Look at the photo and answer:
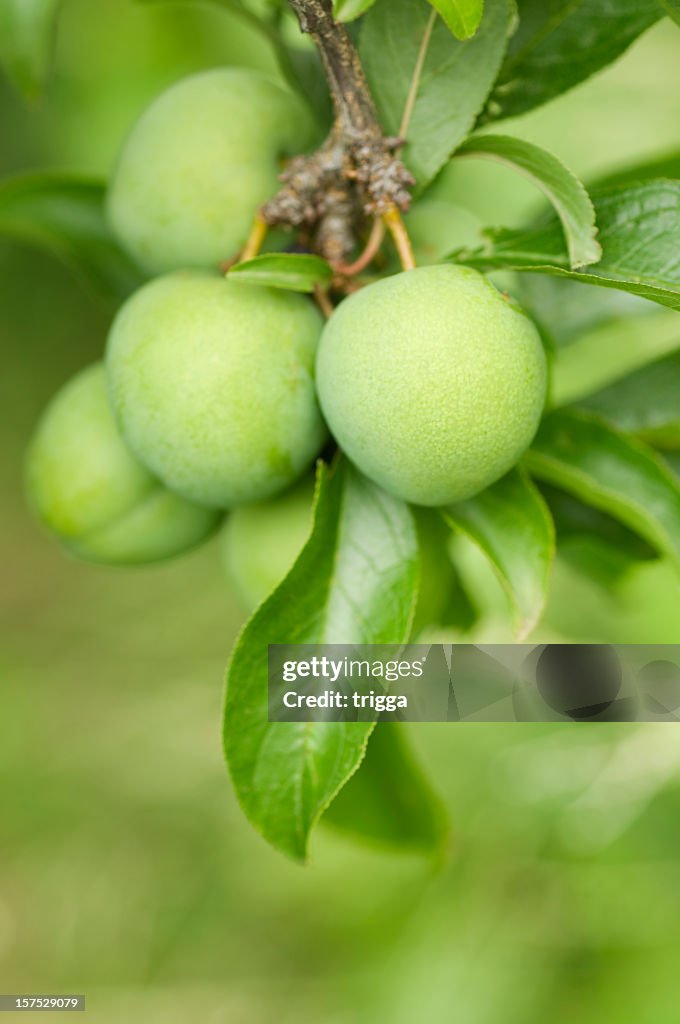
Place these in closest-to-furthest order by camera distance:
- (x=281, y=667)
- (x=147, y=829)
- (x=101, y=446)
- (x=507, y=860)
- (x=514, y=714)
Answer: (x=281, y=667)
(x=101, y=446)
(x=514, y=714)
(x=507, y=860)
(x=147, y=829)

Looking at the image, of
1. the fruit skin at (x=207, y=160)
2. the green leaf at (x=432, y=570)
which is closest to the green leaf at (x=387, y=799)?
the green leaf at (x=432, y=570)

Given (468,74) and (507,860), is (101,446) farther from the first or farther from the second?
(507,860)

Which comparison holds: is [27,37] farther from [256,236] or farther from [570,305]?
[570,305]

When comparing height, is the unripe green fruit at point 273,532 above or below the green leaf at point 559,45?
below

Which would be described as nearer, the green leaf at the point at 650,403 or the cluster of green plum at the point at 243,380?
the cluster of green plum at the point at 243,380

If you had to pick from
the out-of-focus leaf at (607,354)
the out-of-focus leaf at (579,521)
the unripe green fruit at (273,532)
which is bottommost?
the out-of-focus leaf at (607,354)

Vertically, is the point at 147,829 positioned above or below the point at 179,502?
below

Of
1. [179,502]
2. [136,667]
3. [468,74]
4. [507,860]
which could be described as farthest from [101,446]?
[507,860]

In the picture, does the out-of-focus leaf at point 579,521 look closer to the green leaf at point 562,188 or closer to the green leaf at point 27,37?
the green leaf at point 562,188

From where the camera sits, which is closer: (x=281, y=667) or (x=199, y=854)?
(x=281, y=667)
